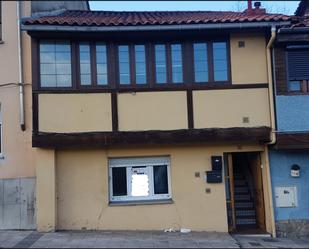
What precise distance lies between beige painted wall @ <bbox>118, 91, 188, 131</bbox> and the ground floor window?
3.38 ft

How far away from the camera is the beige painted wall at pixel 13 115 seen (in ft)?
39.8

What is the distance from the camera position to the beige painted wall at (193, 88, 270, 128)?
38.5ft

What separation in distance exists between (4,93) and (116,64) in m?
3.18

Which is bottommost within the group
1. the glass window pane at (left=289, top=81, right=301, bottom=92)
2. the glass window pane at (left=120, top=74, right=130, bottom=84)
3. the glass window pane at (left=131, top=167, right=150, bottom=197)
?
the glass window pane at (left=131, top=167, right=150, bottom=197)

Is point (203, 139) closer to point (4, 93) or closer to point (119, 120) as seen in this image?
point (119, 120)

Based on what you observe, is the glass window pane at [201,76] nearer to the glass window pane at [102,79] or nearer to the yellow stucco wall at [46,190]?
the glass window pane at [102,79]

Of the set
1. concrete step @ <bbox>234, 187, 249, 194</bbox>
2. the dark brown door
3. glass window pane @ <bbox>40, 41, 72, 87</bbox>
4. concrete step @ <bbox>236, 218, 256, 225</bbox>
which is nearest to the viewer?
glass window pane @ <bbox>40, 41, 72, 87</bbox>

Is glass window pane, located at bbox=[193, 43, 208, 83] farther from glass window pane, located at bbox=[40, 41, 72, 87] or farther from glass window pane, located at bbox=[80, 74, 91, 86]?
glass window pane, located at bbox=[40, 41, 72, 87]

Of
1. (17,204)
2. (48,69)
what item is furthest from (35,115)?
(17,204)

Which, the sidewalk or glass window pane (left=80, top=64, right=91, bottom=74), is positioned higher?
glass window pane (left=80, top=64, right=91, bottom=74)

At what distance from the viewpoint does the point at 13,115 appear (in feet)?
40.0

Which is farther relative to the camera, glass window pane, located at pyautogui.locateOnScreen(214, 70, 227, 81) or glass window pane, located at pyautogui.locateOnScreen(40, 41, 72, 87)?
glass window pane, located at pyautogui.locateOnScreen(214, 70, 227, 81)

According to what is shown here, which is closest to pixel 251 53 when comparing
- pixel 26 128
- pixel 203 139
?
pixel 203 139

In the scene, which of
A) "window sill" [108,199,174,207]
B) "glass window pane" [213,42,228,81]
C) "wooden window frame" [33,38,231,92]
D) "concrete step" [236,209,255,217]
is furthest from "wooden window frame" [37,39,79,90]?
"concrete step" [236,209,255,217]
